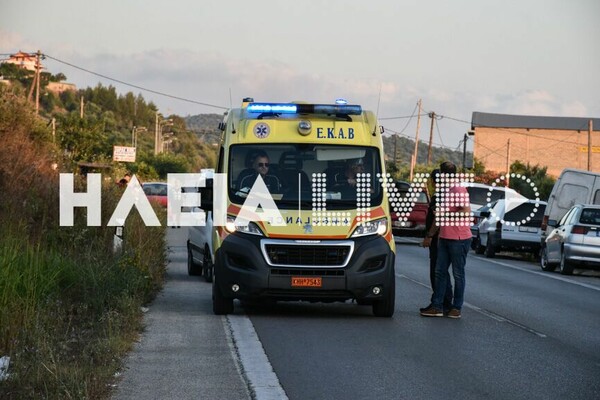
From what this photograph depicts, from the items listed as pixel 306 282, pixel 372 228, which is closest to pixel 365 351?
pixel 306 282

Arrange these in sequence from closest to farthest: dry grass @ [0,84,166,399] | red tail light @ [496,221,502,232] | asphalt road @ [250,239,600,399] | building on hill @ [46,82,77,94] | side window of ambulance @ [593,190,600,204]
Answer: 1. dry grass @ [0,84,166,399]
2. asphalt road @ [250,239,600,399]
3. side window of ambulance @ [593,190,600,204]
4. red tail light @ [496,221,502,232]
5. building on hill @ [46,82,77,94]

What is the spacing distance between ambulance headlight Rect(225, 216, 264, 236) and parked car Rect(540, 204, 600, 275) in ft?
45.0

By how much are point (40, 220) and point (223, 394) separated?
12602 millimetres

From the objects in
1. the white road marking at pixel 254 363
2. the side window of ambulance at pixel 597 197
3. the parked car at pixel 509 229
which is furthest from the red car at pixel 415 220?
the white road marking at pixel 254 363

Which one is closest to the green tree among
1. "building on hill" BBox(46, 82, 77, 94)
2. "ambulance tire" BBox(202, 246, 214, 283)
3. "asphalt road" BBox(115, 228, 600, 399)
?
"ambulance tire" BBox(202, 246, 214, 283)

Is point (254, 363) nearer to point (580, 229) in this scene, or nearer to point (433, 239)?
point (433, 239)

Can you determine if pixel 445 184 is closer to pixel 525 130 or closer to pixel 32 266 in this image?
pixel 32 266

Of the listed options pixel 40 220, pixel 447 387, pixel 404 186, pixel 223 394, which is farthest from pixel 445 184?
pixel 40 220

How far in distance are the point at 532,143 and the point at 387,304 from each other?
307 feet

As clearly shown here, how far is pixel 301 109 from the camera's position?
15594 millimetres

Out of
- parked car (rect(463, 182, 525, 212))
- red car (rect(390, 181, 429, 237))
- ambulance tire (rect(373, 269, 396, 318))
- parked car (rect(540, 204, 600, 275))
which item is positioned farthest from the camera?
parked car (rect(463, 182, 525, 212))

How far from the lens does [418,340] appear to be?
12.9 meters

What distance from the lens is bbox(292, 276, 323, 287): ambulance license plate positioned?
47.6ft

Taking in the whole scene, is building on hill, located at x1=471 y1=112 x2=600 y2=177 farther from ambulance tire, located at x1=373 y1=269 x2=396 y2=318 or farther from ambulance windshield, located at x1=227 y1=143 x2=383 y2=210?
ambulance tire, located at x1=373 y1=269 x2=396 y2=318
